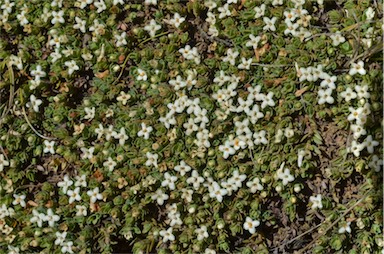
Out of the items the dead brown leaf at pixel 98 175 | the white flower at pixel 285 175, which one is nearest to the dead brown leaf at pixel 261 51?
the white flower at pixel 285 175

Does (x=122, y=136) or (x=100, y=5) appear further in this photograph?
(x=100, y=5)

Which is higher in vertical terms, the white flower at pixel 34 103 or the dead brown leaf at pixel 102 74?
the dead brown leaf at pixel 102 74

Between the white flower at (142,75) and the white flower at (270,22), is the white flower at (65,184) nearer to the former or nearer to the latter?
the white flower at (142,75)

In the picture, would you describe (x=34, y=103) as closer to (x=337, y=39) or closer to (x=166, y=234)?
(x=166, y=234)

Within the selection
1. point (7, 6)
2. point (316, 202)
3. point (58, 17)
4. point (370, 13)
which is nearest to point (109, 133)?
point (58, 17)

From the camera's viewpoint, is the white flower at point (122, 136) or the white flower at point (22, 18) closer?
the white flower at point (122, 136)

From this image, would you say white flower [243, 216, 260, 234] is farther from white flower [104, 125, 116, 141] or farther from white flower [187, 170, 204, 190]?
white flower [104, 125, 116, 141]

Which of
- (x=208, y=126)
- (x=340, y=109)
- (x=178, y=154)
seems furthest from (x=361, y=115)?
(x=178, y=154)
